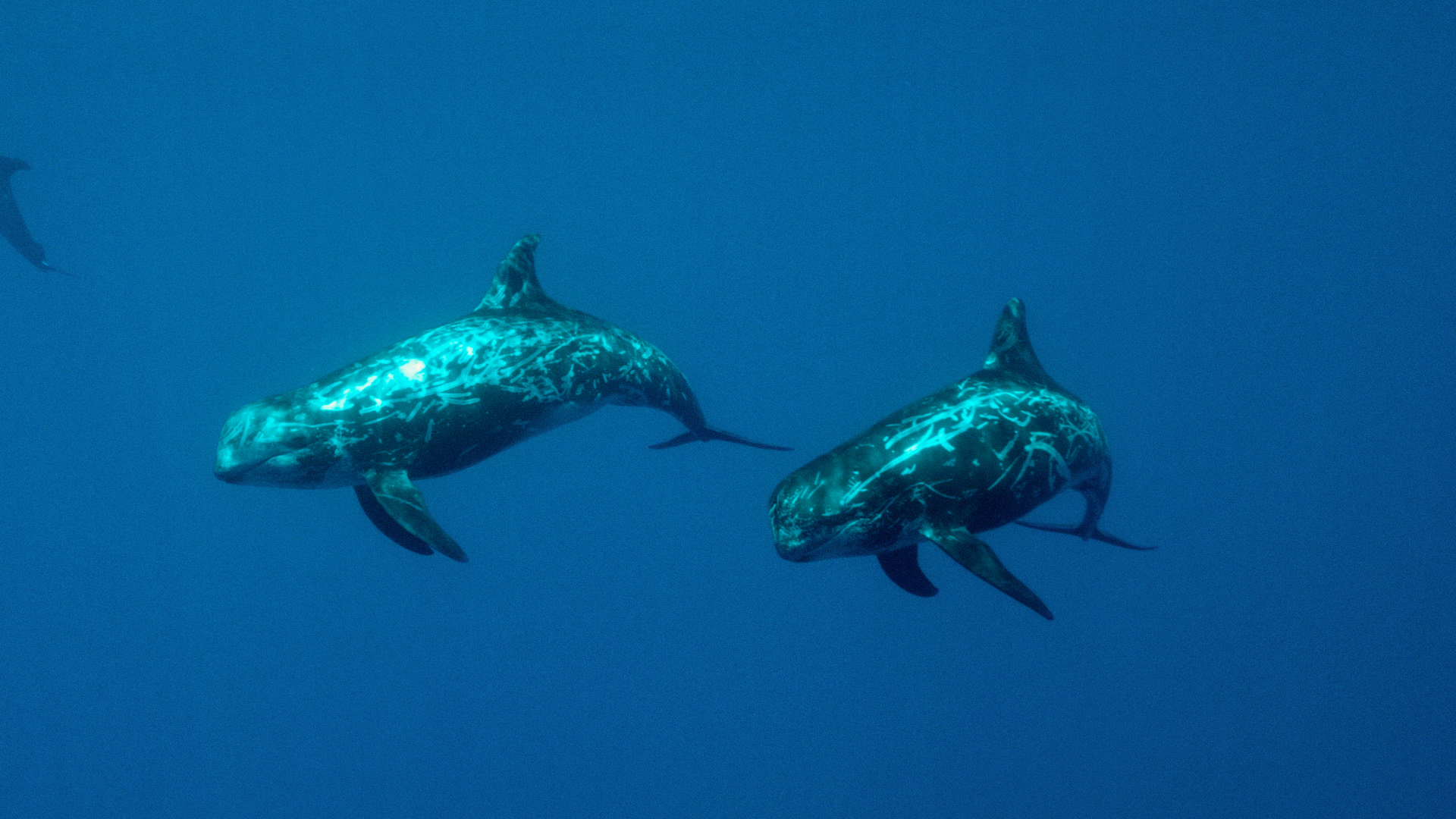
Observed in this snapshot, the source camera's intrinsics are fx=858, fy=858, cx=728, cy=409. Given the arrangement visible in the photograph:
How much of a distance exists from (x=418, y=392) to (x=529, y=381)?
3.27ft

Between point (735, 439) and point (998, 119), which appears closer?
point (735, 439)

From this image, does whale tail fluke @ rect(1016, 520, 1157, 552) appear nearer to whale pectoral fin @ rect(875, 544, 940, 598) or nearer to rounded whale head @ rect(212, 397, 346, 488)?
whale pectoral fin @ rect(875, 544, 940, 598)

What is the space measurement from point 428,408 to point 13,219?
1703 centimetres

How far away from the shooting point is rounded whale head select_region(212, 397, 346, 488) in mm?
6914

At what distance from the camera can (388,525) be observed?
23.4 feet

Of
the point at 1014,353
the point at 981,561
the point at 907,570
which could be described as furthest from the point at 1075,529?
the point at 981,561

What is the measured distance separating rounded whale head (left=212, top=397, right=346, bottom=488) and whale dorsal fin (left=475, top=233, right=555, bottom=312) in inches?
87.7

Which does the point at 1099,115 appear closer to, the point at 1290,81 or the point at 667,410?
the point at 1290,81

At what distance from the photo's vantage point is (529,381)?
787 cm

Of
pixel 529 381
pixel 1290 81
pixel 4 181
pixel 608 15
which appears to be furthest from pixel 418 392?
pixel 1290 81

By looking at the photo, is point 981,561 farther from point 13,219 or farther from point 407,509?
point 13,219

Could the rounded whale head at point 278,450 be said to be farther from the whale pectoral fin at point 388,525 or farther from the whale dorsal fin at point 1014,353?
the whale dorsal fin at point 1014,353

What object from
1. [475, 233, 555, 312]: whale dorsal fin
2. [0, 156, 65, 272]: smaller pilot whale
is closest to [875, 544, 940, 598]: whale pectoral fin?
[475, 233, 555, 312]: whale dorsal fin

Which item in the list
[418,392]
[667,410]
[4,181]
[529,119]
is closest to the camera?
[418,392]
